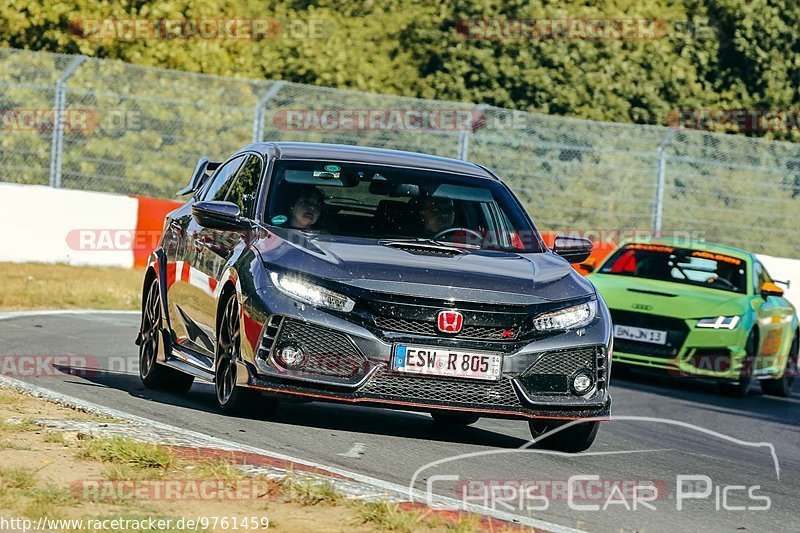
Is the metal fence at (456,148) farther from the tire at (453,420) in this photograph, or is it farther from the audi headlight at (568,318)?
the audi headlight at (568,318)

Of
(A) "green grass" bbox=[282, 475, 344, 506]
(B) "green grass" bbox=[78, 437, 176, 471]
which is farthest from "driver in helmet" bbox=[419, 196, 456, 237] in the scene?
(A) "green grass" bbox=[282, 475, 344, 506]

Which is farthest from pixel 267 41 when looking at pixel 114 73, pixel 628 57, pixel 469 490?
pixel 469 490

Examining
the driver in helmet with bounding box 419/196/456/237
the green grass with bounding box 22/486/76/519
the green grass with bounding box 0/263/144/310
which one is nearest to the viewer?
the green grass with bounding box 22/486/76/519

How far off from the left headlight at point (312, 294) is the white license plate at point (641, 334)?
25.4 feet

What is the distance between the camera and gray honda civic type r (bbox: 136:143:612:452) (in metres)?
8.21

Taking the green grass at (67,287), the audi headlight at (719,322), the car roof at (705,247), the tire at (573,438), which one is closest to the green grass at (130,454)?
the tire at (573,438)

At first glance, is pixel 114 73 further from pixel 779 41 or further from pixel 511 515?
pixel 779 41

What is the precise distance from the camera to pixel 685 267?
1714 centimetres

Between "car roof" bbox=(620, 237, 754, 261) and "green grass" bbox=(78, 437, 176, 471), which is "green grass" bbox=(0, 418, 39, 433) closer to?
"green grass" bbox=(78, 437, 176, 471)

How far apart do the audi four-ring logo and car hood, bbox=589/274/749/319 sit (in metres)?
7.71

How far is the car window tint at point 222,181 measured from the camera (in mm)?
10383

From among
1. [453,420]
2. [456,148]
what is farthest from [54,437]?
[456,148]

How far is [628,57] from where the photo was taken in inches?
→ 1519

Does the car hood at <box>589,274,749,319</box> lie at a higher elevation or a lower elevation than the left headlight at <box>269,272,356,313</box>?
lower
